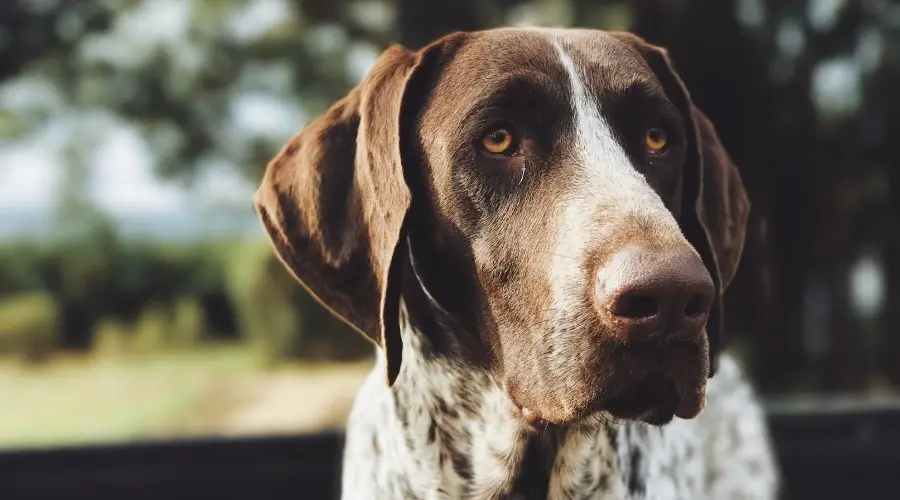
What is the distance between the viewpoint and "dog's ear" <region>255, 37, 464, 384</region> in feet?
3.58

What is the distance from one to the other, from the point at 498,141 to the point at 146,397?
52.4 inches

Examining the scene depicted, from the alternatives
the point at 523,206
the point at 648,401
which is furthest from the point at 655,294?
the point at 523,206

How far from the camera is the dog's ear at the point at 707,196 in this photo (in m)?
1.17

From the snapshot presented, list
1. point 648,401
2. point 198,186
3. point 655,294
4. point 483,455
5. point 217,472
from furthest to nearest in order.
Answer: point 217,472 < point 198,186 < point 483,455 < point 648,401 < point 655,294

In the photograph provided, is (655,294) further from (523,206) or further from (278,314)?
(278,314)

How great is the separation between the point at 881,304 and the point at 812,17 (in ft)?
2.50

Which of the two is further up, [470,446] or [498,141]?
[498,141]

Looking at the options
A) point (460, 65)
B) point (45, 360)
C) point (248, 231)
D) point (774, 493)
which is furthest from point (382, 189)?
point (45, 360)

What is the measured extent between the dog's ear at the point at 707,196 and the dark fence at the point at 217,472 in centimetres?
111

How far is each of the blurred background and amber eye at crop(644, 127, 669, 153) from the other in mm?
801

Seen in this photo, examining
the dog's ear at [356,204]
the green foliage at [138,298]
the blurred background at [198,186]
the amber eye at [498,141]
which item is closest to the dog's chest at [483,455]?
the dog's ear at [356,204]

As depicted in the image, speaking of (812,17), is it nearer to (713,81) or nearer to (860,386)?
(713,81)

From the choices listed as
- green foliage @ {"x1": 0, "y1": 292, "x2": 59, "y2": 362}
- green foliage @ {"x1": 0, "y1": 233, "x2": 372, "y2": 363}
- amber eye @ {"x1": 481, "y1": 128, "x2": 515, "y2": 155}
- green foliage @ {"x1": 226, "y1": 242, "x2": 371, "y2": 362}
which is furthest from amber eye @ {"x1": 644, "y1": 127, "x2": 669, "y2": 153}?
green foliage @ {"x1": 0, "y1": 292, "x2": 59, "y2": 362}

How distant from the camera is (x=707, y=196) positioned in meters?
1.22
